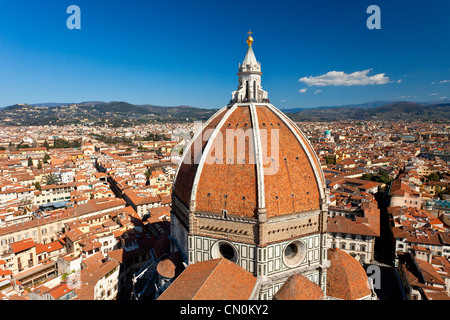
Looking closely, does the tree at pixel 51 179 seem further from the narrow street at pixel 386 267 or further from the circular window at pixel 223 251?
the narrow street at pixel 386 267

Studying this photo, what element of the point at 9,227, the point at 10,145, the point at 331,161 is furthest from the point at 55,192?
the point at 10,145

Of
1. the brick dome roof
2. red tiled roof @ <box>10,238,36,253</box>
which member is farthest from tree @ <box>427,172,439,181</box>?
red tiled roof @ <box>10,238,36,253</box>

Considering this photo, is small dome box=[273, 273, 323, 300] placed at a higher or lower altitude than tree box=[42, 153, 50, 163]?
lower

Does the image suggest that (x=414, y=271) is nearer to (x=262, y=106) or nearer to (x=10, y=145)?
(x=262, y=106)

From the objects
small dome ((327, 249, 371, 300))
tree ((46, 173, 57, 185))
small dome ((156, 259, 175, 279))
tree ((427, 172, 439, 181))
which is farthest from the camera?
tree ((427, 172, 439, 181))

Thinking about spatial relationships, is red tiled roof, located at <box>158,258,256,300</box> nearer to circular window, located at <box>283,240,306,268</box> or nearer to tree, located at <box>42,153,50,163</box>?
circular window, located at <box>283,240,306,268</box>

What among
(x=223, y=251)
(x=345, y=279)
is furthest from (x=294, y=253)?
(x=223, y=251)

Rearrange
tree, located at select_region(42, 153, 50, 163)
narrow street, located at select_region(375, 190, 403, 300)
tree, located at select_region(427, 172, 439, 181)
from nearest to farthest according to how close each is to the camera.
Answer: narrow street, located at select_region(375, 190, 403, 300) < tree, located at select_region(427, 172, 439, 181) < tree, located at select_region(42, 153, 50, 163)
